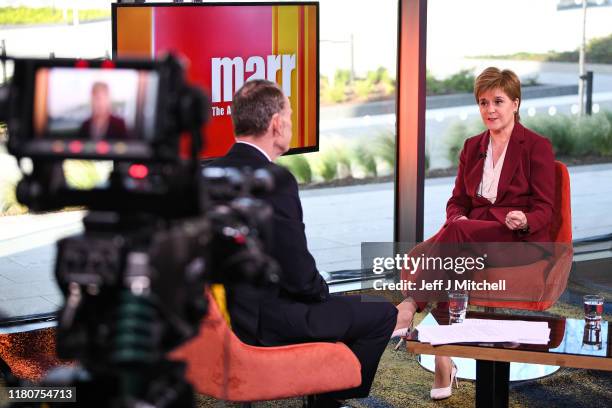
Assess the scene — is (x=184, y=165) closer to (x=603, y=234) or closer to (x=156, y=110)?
(x=156, y=110)

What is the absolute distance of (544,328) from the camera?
3.70m

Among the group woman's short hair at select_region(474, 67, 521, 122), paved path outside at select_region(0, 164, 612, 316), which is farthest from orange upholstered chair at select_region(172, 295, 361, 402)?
paved path outside at select_region(0, 164, 612, 316)

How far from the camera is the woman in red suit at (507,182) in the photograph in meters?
4.37

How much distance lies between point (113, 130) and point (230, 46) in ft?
9.21

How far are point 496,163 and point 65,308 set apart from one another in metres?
2.84

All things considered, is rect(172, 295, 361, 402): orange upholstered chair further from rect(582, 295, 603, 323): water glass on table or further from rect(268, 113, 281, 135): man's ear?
rect(582, 295, 603, 323): water glass on table

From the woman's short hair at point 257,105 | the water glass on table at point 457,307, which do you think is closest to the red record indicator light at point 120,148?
the woman's short hair at point 257,105

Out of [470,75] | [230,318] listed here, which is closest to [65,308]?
[230,318]

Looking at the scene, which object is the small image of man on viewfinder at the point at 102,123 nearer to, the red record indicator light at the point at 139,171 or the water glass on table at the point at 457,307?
the red record indicator light at the point at 139,171

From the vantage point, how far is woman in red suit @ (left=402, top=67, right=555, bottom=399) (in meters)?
4.37

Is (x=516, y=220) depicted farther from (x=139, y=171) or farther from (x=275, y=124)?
(x=139, y=171)

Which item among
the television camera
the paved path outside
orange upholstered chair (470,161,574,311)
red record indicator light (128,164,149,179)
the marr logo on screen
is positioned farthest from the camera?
the paved path outside

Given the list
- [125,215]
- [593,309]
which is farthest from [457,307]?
[125,215]

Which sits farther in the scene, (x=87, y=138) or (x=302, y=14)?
(x=302, y=14)
